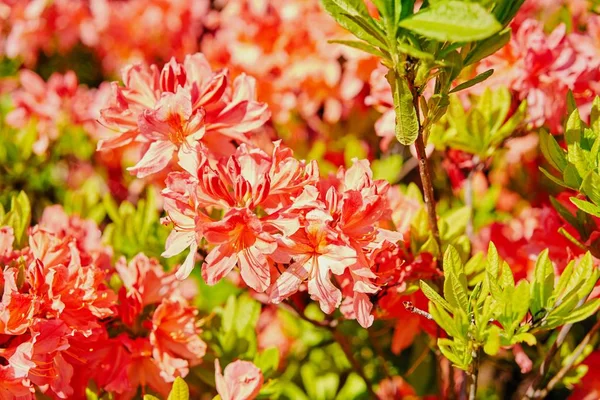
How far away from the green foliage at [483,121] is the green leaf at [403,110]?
1.37ft

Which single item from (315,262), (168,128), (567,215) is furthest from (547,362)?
(168,128)

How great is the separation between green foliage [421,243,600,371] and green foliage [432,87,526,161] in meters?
0.41

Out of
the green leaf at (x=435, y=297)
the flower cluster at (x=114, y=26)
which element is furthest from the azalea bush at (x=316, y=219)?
the flower cluster at (x=114, y=26)

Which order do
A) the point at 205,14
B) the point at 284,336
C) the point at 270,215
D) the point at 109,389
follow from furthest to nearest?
the point at 205,14 → the point at 284,336 → the point at 109,389 → the point at 270,215

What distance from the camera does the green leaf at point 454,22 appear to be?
0.68 metres

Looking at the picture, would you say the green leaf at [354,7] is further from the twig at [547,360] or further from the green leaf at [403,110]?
the twig at [547,360]

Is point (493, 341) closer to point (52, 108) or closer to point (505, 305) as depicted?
point (505, 305)

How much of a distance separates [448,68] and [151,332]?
0.60m

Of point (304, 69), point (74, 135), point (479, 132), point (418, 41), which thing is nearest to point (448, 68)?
point (418, 41)

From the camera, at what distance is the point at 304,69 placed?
1.74m

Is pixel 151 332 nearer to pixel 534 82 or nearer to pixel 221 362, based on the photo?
pixel 221 362

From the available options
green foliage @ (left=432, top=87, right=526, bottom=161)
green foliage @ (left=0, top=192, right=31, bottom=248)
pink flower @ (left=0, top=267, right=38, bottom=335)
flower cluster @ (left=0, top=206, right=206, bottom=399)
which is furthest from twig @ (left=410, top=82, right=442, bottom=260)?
green foliage @ (left=0, top=192, right=31, bottom=248)

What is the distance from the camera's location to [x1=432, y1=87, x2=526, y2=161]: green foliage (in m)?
1.25

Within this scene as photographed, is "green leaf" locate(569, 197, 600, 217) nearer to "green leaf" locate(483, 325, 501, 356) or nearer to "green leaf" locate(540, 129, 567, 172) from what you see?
"green leaf" locate(540, 129, 567, 172)
